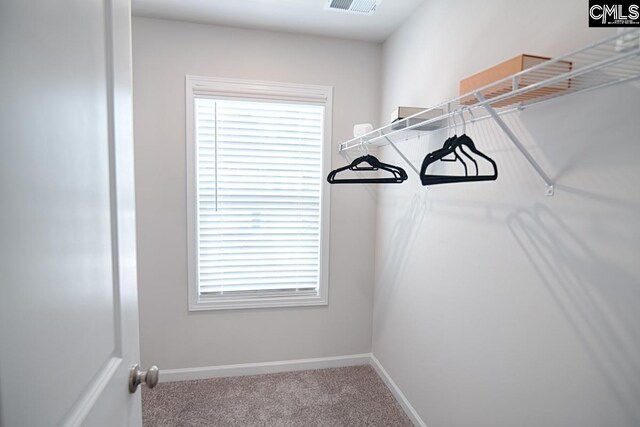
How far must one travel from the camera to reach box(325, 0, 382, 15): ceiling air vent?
6.72 ft

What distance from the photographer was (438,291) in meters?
1.90

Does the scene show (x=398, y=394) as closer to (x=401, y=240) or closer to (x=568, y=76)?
(x=401, y=240)

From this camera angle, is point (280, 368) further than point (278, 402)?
Yes

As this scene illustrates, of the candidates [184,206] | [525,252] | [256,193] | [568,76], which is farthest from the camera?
[256,193]

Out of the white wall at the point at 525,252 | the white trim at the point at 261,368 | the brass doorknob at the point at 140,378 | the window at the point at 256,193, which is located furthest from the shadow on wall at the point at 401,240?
the brass doorknob at the point at 140,378

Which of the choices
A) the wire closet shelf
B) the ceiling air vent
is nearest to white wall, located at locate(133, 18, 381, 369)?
the ceiling air vent

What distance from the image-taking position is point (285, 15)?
225 centimetres

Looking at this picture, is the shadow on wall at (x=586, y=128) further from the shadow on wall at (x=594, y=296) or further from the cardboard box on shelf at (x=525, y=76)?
the shadow on wall at (x=594, y=296)

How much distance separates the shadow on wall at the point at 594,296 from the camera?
37.7 inches

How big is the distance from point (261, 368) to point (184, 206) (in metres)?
1.34

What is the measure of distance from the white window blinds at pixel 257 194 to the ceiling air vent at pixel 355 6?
0.68m

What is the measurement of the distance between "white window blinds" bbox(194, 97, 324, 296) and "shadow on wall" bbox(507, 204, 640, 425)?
1651 mm
